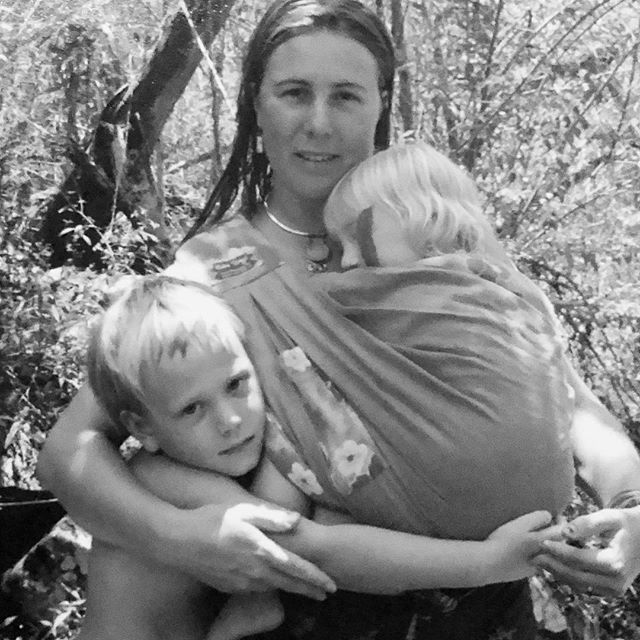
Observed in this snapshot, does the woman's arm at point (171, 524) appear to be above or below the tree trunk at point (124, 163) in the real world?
below

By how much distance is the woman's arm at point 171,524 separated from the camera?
1.34m

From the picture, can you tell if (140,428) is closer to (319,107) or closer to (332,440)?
(332,440)

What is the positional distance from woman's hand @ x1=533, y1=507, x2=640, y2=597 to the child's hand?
0.01 meters

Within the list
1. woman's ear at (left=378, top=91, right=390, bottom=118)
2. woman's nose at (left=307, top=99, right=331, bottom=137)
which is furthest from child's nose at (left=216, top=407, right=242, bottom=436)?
woman's ear at (left=378, top=91, right=390, bottom=118)

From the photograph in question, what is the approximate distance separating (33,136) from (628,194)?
2008 mm

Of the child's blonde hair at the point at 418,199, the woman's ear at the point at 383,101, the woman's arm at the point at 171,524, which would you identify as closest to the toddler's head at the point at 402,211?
the child's blonde hair at the point at 418,199

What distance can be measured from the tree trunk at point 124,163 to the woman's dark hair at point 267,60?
160 cm

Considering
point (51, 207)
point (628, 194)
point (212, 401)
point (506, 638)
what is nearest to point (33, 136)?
point (51, 207)

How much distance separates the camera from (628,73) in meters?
3.64

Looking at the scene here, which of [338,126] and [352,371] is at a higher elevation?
[338,126]

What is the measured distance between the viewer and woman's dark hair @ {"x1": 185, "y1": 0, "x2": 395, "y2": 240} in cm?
166

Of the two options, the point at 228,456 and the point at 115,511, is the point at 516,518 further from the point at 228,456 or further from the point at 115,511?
the point at 115,511

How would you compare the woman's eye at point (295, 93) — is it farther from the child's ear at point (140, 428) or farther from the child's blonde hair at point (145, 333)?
the child's ear at point (140, 428)

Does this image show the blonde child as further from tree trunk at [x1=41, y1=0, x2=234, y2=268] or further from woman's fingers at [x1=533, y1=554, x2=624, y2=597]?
tree trunk at [x1=41, y1=0, x2=234, y2=268]
